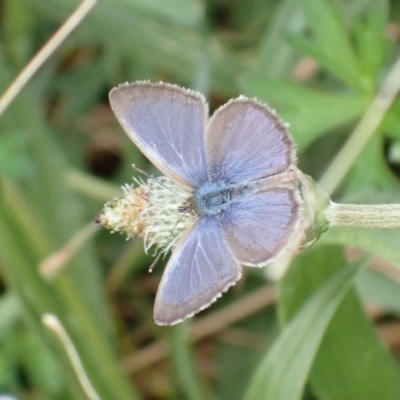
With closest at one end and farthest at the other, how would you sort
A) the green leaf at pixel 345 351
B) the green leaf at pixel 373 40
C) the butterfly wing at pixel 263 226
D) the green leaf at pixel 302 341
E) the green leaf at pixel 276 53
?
1. the butterfly wing at pixel 263 226
2. the green leaf at pixel 302 341
3. the green leaf at pixel 345 351
4. the green leaf at pixel 373 40
5. the green leaf at pixel 276 53

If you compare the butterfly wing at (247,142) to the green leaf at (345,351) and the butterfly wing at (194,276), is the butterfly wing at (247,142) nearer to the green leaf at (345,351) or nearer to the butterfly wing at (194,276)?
the butterfly wing at (194,276)

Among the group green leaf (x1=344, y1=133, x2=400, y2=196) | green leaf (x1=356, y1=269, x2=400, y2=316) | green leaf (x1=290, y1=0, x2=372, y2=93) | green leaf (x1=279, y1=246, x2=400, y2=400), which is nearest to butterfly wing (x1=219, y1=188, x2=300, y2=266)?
green leaf (x1=279, y1=246, x2=400, y2=400)

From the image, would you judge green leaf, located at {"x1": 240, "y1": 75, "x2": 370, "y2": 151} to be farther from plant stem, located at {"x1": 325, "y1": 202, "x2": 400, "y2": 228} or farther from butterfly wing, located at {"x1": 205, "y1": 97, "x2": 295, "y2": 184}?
plant stem, located at {"x1": 325, "y1": 202, "x2": 400, "y2": 228}

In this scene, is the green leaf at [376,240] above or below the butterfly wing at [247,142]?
below

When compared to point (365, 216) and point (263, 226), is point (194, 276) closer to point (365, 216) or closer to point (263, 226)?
point (263, 226)

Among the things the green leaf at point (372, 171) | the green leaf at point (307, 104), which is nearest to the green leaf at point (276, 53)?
the green leaf at point (307, 104)

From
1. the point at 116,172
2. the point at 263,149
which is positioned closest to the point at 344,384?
the point at 263,149
